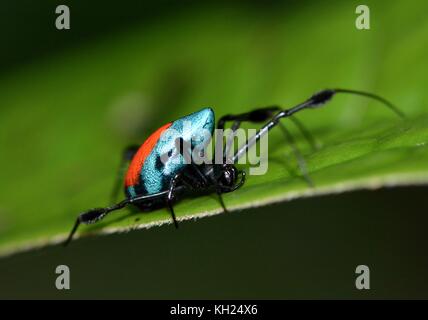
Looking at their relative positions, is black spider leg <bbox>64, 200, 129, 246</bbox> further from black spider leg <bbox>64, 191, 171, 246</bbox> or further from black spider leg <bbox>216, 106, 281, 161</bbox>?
black spider leg <bbox>216, 106, 281, 161</bbox>

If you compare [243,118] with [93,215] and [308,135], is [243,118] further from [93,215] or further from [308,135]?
[93,215]

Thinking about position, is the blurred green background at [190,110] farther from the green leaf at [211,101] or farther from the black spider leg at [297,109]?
the black spider leg at [297,109]

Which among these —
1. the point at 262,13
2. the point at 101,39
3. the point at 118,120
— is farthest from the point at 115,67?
the point at 262,13

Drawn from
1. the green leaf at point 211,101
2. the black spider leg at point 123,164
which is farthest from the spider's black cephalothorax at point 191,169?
the black spider leg at point 123,164

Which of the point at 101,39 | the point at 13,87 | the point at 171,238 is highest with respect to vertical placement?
the point at 101,39
